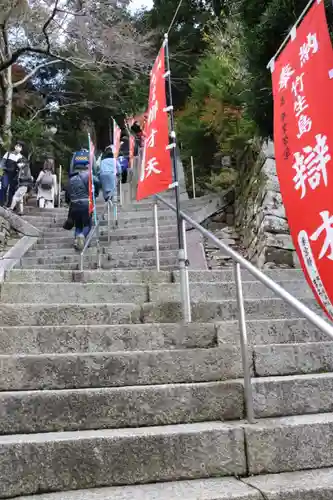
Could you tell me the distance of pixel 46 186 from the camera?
10.8 m

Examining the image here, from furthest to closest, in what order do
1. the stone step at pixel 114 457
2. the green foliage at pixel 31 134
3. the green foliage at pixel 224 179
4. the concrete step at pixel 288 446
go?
the green foliage at pixel 31 134, the green foliage at pixel 224 179, the concrete step at pixel 288 446, the stone step at pixel 114 457

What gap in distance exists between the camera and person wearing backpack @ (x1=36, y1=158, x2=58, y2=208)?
10.7m

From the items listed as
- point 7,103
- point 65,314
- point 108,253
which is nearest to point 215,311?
point 65,314

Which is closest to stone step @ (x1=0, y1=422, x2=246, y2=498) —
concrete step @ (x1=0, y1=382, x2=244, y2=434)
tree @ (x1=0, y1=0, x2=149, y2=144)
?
concrete step @ (x1=0, y1=382, x2=244, y2=434)

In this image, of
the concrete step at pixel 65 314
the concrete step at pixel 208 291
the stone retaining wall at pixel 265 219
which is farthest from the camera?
the stone retaining wall at pixel 265 219

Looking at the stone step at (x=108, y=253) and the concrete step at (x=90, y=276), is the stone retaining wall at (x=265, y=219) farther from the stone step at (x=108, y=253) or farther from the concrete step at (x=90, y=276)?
the concrete step at (x=90, y=276)

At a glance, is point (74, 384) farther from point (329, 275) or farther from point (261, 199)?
point (261, 199)

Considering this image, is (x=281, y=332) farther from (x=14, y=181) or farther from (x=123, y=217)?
(x=14, y=181)

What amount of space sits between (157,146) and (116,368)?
1927mm

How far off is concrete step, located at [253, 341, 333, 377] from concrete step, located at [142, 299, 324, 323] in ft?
1.85

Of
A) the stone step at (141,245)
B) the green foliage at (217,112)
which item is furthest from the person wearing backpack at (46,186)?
the stone step at (141,245)

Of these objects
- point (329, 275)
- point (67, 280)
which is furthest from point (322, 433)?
point (67, 280)

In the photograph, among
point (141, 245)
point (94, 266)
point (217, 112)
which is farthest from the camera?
point (217, 112)

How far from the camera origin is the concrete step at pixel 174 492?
1876 mm
